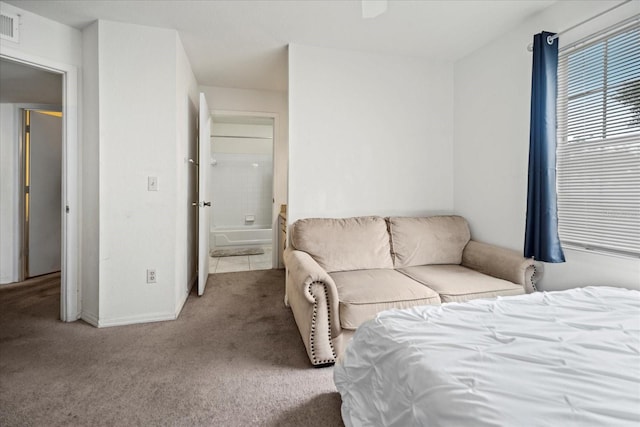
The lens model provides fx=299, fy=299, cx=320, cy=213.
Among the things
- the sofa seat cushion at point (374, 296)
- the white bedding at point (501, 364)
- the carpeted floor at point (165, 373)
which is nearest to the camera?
the white bedding at point (501, 364)

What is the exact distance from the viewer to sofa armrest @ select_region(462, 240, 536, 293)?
206cm

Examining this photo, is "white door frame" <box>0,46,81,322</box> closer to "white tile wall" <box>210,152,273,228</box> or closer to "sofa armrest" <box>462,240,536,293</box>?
"sofa armrest" <box>462,240,536,293</box>

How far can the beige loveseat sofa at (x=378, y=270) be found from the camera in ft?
5.79

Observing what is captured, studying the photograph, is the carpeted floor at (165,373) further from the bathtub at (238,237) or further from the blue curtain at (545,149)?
the bathtub at (238,237)

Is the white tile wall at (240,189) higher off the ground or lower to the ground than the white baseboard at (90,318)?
higher

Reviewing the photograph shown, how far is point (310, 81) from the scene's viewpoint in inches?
107

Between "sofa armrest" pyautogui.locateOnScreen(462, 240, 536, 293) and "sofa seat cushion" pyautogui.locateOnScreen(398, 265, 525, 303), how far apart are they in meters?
0.07

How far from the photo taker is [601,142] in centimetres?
180

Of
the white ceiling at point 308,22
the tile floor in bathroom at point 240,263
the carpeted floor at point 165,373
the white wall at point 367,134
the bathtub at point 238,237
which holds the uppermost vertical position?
the white ceiling at point 308,22

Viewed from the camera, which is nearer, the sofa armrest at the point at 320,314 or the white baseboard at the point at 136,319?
the sofa armrest at the point at 320,314

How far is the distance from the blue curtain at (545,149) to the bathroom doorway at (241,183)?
176 inches

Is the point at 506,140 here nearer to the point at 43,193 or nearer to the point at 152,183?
the point at 152,183

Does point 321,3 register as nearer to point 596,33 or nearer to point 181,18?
point 181,18

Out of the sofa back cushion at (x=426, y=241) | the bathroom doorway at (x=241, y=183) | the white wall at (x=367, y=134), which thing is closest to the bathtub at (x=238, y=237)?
the bathroom doorway at (x=241, y=183)
